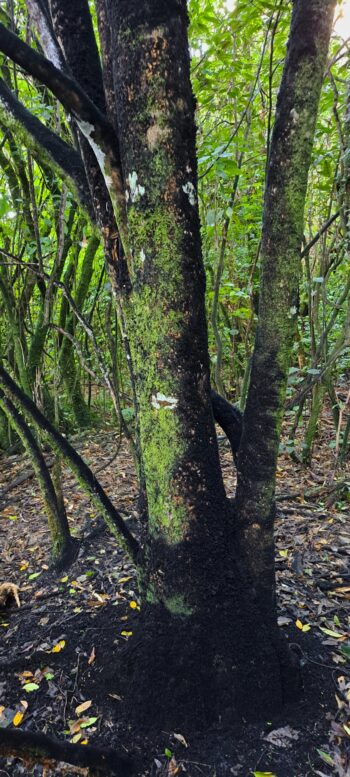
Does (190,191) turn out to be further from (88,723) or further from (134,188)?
(88,723)

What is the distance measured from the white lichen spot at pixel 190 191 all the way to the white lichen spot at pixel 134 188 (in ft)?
0.44

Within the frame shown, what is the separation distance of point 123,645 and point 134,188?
1.86 meters

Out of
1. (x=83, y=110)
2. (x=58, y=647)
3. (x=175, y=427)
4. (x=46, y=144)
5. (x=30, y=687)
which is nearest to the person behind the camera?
(x=83, y=110)

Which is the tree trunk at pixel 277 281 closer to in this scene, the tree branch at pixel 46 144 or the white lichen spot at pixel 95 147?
the white lichen spot at pixel 95 147

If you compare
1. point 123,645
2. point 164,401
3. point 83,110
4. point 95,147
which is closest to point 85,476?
point 123,645

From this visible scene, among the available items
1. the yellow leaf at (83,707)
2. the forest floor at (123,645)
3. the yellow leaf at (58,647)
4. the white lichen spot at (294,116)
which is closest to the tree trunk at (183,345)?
the white lichen spot at (294,116)

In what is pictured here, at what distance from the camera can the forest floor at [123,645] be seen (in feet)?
5.32

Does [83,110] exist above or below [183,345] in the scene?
above

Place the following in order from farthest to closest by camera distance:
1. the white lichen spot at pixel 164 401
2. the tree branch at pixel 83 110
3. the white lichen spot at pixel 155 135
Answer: the white lichen spot at pixel 164 401 < the white lichen spot at pixel 155 135 < the tree branch at pixel 83 110

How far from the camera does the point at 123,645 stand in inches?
80.0

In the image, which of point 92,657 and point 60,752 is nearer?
point 60,752

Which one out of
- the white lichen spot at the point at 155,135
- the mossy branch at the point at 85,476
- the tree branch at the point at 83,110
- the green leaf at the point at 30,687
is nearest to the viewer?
the tree branch at the point at 83,110

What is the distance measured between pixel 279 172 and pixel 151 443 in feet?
3.39

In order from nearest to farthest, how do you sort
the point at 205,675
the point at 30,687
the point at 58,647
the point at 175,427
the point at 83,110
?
the point at 83,110 < the point at 175,427 < the point at 205,675 < the point at 30,687 < the point at 58,647
